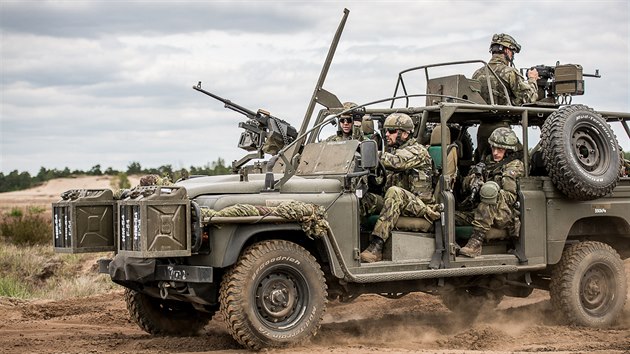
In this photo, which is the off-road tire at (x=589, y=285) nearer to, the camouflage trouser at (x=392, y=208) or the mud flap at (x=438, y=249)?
the mud flap at (x=438, y=249)

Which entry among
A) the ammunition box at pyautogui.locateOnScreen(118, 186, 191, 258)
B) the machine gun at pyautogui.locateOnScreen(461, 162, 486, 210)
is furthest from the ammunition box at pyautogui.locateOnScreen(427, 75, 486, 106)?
the ammunition box at pyautogui.locateOnScreen(118, 186, 191, 258)

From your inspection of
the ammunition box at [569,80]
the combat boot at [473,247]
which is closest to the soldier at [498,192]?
the combat boot at [473,247]

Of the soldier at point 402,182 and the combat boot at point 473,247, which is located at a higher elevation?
the soldier at point 402,182

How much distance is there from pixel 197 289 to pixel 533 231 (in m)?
3.79

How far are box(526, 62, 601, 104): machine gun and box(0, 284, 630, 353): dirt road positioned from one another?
2.47m

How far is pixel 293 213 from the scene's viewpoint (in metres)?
8.54

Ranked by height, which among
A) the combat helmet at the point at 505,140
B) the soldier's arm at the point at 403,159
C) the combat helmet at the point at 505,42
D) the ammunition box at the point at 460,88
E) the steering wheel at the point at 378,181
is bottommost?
the steering wheel at the point at 378,181

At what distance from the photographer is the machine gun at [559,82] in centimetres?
1168

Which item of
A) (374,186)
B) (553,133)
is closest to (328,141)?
(374,186)

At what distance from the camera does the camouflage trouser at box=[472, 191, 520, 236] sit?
9.99 m

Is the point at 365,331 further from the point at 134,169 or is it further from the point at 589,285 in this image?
the point at 134,169

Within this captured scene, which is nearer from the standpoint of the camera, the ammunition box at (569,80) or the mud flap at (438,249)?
the mud flap at (438,249)

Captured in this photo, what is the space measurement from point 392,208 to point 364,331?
1474 millimetres

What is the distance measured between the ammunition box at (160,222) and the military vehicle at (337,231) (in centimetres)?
1
